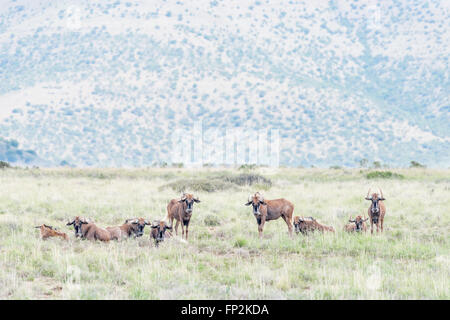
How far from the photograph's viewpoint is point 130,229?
13.5 m

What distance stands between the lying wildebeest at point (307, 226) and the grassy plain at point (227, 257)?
1.67 ft

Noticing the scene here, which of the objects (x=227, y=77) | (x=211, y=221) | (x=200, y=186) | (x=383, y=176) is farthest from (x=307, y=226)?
(x=227, y=77)

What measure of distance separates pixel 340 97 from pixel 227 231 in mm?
68374

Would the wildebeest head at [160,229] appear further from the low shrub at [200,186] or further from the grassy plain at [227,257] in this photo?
the low shrub at [200,186]

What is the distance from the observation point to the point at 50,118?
7525 centimetres

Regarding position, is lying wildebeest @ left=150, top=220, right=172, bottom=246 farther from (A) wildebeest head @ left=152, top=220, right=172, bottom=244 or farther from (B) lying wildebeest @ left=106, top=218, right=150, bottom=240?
(B) lying wildebeest @ left=106, top=218, right=150, bottom=240

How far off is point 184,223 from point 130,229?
4.10 feet

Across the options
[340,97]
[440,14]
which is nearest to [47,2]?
[340,97]

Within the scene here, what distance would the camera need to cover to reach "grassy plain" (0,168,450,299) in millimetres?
8656

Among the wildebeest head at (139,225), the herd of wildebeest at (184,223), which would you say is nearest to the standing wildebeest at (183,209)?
the herd of wildebeest at (184,223)

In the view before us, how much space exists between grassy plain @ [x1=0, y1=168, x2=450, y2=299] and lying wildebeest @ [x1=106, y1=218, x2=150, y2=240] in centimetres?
30

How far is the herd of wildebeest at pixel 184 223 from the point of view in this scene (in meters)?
12.8

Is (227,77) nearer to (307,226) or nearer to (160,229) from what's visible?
(307,226)
